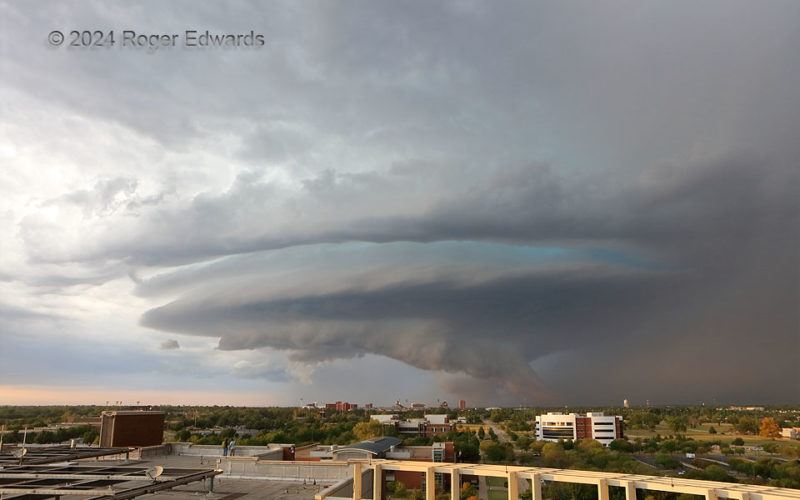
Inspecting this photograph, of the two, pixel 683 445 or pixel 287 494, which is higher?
pixel 287 494

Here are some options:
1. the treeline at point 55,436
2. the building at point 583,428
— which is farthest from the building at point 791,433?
the treeline at point 55,436

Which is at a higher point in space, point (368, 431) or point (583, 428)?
point (368, 431)

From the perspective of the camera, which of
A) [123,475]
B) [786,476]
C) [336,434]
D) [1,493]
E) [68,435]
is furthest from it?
[336,434]

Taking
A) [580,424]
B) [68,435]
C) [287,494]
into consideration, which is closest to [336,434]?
[68,435]

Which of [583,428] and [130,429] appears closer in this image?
[130,429]

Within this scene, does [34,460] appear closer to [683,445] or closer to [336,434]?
[336,434]

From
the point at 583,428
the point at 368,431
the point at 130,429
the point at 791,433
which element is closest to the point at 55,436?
the point at 130,429

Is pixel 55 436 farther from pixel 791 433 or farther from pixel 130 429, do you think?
Result: pixel 791 433
